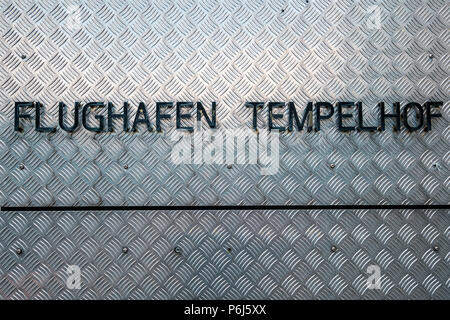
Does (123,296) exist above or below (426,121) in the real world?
below

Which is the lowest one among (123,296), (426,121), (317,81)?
(123,296)

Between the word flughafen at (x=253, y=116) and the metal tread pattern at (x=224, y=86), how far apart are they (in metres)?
0.06

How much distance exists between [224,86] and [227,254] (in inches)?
53.1

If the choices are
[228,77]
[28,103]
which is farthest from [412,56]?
[28,103]

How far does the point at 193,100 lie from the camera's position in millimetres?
2854

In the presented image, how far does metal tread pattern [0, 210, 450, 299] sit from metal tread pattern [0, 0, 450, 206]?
15 cm

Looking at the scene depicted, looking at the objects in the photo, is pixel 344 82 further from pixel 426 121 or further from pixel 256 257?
pixel 256 257

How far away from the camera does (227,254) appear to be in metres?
2.83

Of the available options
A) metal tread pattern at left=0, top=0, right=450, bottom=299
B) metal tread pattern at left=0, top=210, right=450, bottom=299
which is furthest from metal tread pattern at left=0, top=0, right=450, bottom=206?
metal tread pattern at left=0, top=210, right=450, bottom=299

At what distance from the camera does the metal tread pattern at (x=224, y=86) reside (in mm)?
2838

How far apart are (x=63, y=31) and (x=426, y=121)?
3.04 meters

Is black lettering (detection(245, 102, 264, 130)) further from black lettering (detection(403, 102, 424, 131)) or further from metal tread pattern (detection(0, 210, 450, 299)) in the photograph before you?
black lettering (detection(403, 102, 424, 131))

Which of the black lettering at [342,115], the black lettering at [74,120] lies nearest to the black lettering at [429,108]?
the black lettering at [342,115]

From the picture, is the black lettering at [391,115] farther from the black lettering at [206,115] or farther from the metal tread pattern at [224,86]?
the black lettering at [206,115]
